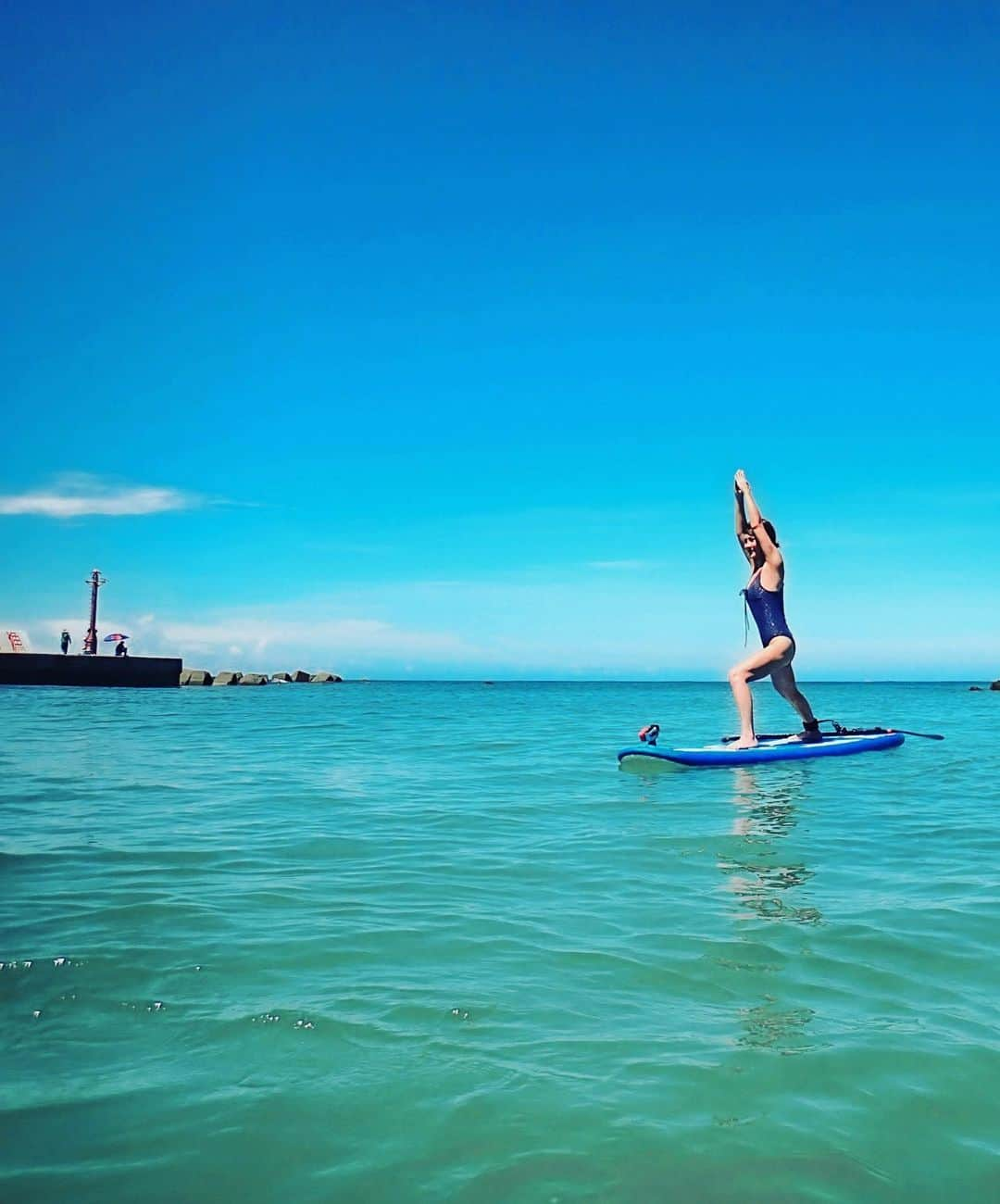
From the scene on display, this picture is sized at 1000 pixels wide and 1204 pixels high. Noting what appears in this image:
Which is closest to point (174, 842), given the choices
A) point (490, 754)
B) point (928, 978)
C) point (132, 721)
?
point (928, 978)

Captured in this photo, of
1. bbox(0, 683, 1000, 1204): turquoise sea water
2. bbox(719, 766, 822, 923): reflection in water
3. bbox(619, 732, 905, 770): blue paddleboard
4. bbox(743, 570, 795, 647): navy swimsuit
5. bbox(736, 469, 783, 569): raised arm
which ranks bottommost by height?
bbox(0, 683, 1000, 1204): turquoise sea water

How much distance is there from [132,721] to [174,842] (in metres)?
17.0

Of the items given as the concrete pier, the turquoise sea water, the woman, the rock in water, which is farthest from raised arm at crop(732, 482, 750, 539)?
the rock in water

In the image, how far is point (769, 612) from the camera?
43.6ft

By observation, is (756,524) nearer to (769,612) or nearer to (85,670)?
(769,612)

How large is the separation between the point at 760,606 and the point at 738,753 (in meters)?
2.07

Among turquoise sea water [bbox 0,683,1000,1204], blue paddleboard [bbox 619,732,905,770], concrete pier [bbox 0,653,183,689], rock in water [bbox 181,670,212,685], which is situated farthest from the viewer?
rock in water [bbox 181,670,212,685]

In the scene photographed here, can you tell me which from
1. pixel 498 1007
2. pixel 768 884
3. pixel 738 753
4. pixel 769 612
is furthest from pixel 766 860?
pixel 769 612

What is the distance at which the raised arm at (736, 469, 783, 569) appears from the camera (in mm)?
12656

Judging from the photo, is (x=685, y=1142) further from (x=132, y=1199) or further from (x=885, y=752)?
(x=885, y=752)

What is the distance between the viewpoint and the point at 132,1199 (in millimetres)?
2529

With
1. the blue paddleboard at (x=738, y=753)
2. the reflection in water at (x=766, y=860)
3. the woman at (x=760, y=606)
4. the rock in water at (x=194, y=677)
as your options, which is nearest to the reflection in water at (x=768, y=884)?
the reflection in water at (x=766, y=860)

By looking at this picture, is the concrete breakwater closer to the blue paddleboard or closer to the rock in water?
the rock in water

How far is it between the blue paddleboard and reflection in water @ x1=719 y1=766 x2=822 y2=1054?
1210 mm
